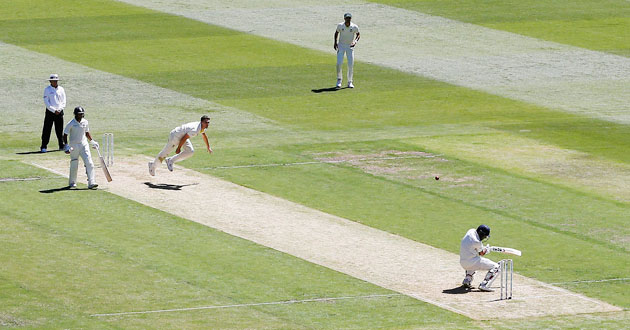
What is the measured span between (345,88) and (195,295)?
21.9 m

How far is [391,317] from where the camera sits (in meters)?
21.8

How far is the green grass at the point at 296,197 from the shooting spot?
22.3 m

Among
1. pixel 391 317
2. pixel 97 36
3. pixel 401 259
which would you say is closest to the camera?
pixel 391 317

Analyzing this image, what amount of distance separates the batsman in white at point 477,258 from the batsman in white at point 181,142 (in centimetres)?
885

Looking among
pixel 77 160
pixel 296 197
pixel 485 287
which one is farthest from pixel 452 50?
pixel 485 287

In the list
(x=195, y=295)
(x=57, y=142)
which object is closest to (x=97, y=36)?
(x=57, y=142)

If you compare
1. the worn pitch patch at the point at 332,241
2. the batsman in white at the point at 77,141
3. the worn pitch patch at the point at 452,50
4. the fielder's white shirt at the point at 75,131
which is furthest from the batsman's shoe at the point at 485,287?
the worn pitch patch at the point at 452,50

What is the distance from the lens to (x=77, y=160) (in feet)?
97.5

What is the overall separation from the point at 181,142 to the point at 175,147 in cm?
50

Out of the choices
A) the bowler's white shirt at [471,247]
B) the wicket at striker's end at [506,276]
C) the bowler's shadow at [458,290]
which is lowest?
the bowler's shadow at [458,290]

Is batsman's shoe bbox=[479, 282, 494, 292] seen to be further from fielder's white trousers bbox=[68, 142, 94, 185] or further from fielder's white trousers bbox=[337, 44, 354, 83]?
fielder's white trousers bbox=[337, 44, 354, 83]

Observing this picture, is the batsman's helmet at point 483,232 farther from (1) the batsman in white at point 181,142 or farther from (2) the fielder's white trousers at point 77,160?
(2) the fielder's white trousers at point 77,160

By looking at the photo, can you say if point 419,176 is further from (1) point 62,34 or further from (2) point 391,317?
→ (1) point 62,34

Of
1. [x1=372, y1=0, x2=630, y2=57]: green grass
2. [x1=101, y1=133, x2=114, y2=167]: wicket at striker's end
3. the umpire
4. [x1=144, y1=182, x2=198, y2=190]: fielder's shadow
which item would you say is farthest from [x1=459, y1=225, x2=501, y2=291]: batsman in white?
[x1=372, y1=0, x2=630, y2=57]: green grass
